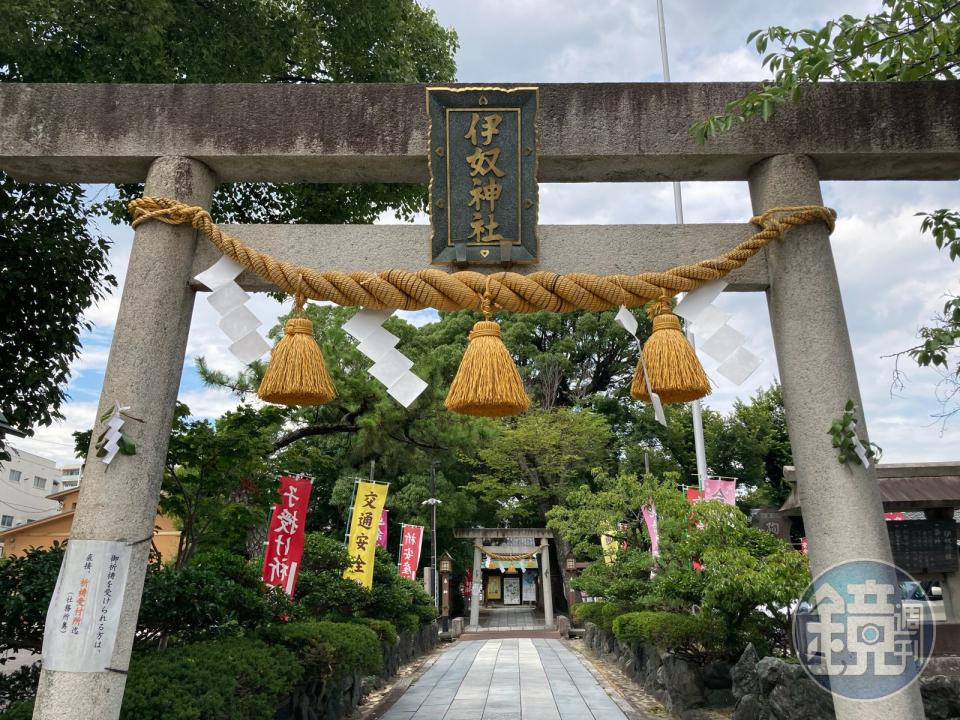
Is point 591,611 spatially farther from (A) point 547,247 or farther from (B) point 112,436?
(B) point 112,436

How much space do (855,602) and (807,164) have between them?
207 centimetres

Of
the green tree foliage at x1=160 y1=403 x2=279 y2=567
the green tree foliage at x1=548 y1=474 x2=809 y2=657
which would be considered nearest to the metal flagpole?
the green tree foliage at x1=548 y1=474 x2=809 y2=657

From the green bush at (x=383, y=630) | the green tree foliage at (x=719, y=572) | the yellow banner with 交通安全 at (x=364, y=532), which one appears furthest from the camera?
the yellow banner with 交通安全 at (x=364, y=532)

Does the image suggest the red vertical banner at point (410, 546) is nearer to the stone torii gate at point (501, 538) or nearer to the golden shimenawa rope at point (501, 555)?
the stone torii gate at point (501, 538)

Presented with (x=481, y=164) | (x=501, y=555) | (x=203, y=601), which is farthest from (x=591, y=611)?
(x=481, y=164)

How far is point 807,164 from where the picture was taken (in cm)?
345

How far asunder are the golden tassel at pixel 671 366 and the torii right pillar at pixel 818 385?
1.55ft

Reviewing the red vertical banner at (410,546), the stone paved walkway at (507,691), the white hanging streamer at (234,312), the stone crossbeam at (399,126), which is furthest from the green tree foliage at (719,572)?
the red vertical banner at (410,546)

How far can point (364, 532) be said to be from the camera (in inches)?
462

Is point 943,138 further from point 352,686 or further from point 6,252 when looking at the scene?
point 352,686

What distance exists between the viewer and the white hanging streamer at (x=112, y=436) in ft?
9.73

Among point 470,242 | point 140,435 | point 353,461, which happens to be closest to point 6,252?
point 140,435

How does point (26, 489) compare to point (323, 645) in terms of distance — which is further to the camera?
point (26, 489)

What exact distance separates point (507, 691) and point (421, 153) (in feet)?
27.3
